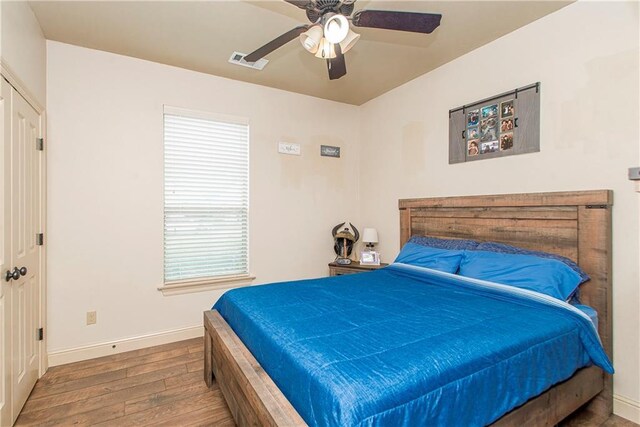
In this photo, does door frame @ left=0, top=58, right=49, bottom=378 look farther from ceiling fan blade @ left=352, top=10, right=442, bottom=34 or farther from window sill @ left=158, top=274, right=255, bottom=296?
ceiling fan blade @ left=352, top=10, right=442, bottom=34

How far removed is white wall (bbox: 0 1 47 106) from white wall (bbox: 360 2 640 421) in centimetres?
330

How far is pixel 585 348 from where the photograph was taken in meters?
1.73

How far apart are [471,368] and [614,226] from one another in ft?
5.21

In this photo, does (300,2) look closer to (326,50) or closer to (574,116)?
(326,50)

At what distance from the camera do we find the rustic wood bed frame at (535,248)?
143 cm

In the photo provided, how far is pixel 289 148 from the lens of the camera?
376cm

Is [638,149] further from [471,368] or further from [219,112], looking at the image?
[219,112]

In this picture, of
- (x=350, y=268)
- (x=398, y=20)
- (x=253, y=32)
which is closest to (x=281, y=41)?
(x=398, y=20)

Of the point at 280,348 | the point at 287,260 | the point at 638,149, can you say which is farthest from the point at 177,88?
the point at 638,149

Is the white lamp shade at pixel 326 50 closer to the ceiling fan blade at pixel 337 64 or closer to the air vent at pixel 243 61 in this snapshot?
the ceiling fan blade at pixel 337 64

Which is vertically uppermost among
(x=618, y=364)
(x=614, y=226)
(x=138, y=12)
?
(x=138, y=12)

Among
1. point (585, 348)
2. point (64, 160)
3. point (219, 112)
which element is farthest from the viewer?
point (219, 112)

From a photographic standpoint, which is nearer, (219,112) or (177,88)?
(177,88)

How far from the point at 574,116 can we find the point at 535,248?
976 mm
